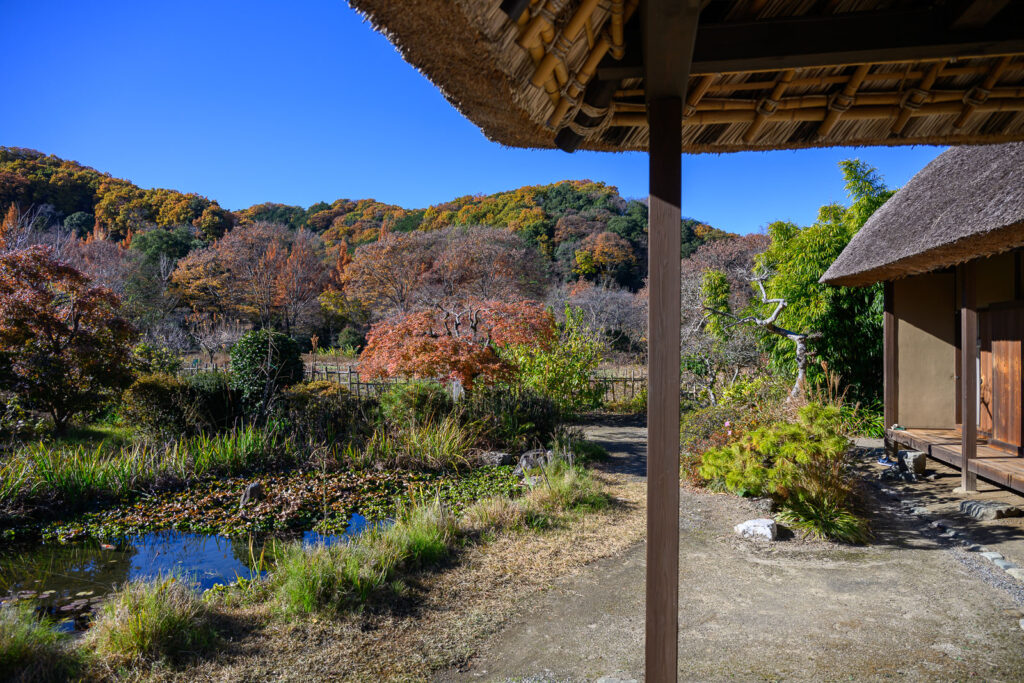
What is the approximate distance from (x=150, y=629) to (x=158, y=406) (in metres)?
6.24

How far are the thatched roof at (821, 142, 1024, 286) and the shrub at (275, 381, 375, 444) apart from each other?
23.0 feet

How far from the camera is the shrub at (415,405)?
26.7ft

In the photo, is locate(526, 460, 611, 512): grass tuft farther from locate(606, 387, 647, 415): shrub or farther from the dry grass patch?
locate(606, 387, 647, 415): shrub

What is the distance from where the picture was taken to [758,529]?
4.87m

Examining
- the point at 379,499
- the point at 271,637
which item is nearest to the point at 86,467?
the point at 379,499

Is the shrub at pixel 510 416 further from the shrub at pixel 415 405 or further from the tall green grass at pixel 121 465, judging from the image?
the tall green grass at pixel 121 465

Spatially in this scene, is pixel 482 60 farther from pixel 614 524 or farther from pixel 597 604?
pixel 614 524

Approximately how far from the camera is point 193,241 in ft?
79.4

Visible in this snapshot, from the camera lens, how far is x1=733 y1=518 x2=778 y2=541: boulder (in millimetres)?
4805

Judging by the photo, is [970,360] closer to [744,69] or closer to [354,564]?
[744,69]

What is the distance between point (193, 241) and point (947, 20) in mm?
26925

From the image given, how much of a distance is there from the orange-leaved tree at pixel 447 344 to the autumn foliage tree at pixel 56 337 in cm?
381

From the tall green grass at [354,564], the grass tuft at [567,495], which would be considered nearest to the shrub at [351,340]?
the grass tuft at [567,495]

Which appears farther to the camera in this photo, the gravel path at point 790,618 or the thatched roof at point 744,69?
the gravel path at point 790,618
